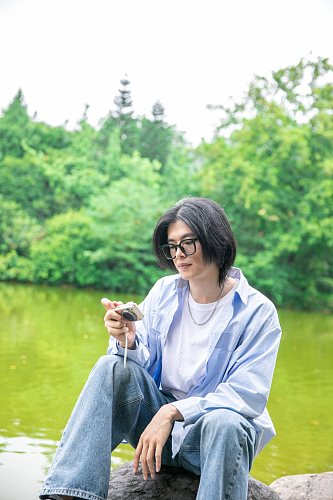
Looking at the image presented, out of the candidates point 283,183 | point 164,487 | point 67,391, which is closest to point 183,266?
point 164,487

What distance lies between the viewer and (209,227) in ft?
6.06

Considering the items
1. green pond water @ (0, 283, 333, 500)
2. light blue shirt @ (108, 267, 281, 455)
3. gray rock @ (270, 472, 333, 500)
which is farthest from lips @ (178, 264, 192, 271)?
green pond water @ (0, 283, 333, 500)

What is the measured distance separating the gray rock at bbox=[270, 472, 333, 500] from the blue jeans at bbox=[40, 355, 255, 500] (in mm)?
765

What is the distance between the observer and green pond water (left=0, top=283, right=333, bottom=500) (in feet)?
11.0

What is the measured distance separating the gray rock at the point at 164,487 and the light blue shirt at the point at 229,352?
13 centimetres

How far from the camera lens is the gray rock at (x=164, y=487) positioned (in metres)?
1.84

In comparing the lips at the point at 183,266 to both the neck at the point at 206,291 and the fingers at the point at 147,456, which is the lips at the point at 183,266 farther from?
the fingers at the point at 147,456

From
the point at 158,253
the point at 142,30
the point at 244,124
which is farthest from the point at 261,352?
the point at 142,30

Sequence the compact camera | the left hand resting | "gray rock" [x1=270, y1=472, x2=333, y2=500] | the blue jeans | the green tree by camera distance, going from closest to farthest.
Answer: the blue jeans → the left hand resting → the compact camera → "gray rock" [x1=270, y1=472, x2=333, y2=500] → the green tree

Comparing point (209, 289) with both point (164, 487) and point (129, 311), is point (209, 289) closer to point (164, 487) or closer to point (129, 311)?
point (129, 311)

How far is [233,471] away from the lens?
1546 millimetres

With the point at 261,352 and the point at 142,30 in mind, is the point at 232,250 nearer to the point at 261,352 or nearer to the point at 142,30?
the point at 261,352

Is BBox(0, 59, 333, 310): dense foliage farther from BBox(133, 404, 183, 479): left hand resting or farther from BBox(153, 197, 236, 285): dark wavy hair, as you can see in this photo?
BBox(133, 404, 183, 479): left hand resting

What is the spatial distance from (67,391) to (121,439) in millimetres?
3010
